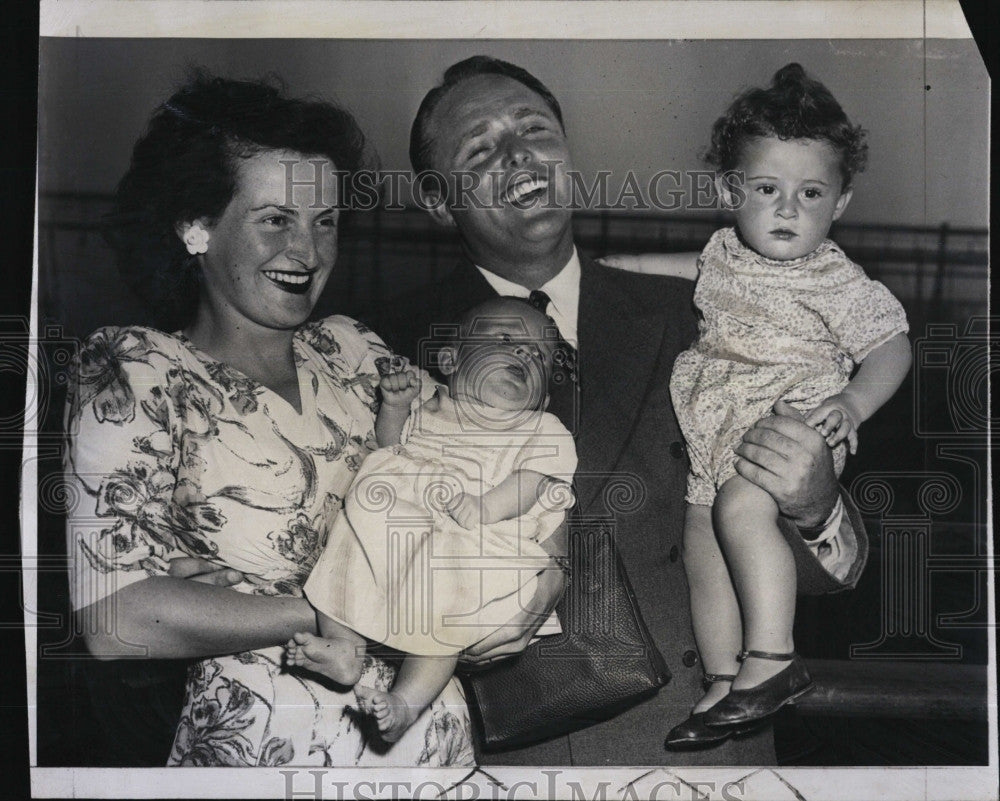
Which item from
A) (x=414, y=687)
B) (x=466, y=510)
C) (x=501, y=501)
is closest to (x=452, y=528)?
(x=466, y=510)

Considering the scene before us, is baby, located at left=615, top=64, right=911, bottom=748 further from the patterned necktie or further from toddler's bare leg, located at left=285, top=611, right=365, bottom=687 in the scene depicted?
toddler's bare leg, located at left=285, top=611, right=365, bottom=687

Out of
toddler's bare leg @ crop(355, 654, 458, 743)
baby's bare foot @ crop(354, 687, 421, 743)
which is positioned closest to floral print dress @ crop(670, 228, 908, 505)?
toddler's bare leg @ crop(355, 654, 458, 743)

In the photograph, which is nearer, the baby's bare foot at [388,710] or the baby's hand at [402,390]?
the baby's bare foot at [388,710]

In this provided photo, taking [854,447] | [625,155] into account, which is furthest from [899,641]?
[625,155]

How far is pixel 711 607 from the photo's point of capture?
3.49 metres

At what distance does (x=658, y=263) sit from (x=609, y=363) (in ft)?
1.19

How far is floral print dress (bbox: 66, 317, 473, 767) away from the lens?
3.45 meters

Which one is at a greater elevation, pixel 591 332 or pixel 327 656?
pixel 591 332

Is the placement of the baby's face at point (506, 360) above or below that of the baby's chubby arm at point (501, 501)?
above

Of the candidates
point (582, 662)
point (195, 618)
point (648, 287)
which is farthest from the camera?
point (648, 287)

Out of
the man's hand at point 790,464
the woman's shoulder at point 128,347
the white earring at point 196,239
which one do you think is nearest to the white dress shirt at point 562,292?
the man's hand at point 790,464

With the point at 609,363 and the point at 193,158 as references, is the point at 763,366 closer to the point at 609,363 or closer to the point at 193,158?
the point at 609,363

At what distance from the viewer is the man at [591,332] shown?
353cm

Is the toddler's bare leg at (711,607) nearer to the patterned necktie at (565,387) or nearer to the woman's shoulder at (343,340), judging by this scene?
the patterned necktie at (565,387)
